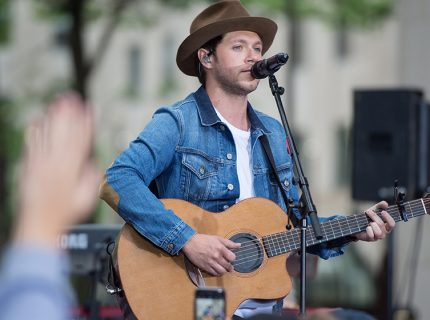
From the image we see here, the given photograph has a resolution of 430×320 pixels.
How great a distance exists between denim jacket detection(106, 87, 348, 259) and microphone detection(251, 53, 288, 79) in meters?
0.31

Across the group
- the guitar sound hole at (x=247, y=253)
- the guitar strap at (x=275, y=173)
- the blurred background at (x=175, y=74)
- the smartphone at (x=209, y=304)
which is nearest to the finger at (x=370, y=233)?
the guitar strap at (x=275, y=173)

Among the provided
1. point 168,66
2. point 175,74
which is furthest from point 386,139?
point 168,66

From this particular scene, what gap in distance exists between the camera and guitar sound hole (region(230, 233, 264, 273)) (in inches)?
160

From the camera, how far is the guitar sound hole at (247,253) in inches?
160

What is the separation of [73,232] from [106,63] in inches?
378

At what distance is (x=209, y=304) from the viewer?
2939mm

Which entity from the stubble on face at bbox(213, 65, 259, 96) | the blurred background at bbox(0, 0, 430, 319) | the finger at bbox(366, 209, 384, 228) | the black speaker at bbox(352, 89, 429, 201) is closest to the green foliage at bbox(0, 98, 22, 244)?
the blurred background at bbox(0, 0, 430, 319)

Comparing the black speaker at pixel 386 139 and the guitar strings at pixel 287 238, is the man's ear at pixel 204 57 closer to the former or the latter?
the guitar strings at pixel 287 238

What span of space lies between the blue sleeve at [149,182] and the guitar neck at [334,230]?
1.32 feet

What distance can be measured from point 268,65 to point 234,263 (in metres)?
0.89

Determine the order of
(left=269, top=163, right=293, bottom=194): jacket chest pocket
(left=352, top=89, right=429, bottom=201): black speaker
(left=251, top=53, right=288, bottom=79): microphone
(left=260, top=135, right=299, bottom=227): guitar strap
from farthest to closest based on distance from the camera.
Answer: (left=352, top=89, right=429, bottom=201): black speaker
(left=269, top=163, right=293, bottom=194): jacket chest pocket
(left=260, top=135, right=299, bottom=227): guitar strap
(left=251, top=53, right=288, bottom=79): microphone

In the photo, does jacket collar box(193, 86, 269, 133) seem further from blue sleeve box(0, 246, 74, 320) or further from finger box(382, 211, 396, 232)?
blue sleeve box(0, 246, 74, 320)

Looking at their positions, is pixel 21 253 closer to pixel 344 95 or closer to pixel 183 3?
pixel 183 3

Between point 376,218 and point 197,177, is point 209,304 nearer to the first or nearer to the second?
point 197,177
